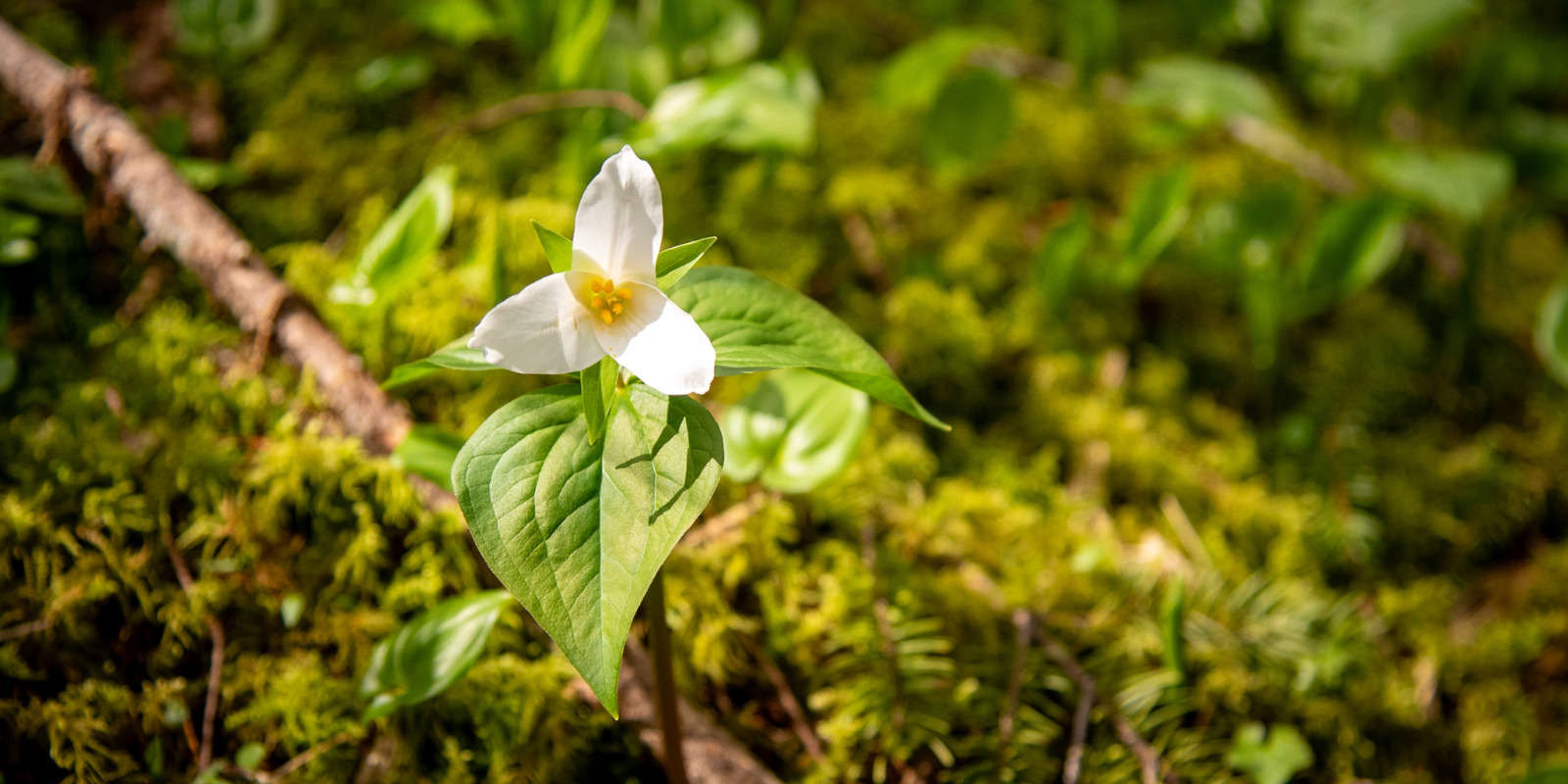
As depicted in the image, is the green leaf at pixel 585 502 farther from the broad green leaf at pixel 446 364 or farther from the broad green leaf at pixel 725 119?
the broad green leaf at pixel 725 119

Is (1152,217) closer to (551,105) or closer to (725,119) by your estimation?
(725,119)

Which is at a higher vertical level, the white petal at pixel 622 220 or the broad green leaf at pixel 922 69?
the white petal at pixel 622 220

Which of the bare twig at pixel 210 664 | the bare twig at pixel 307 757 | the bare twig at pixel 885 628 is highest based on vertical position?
the bare twig at pixel 210 664

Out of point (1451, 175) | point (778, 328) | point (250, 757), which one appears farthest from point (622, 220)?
point (1451, 175)

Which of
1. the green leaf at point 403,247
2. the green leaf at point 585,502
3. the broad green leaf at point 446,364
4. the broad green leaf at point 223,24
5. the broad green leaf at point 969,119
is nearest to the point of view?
the green leaf at point 585,502

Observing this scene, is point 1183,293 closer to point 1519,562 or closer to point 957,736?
point 1519,562

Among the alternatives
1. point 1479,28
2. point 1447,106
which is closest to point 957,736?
point 1447,106

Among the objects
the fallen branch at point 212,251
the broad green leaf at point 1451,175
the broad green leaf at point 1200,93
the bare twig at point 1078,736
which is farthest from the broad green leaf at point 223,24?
the broad green leaf at point 1451,175
